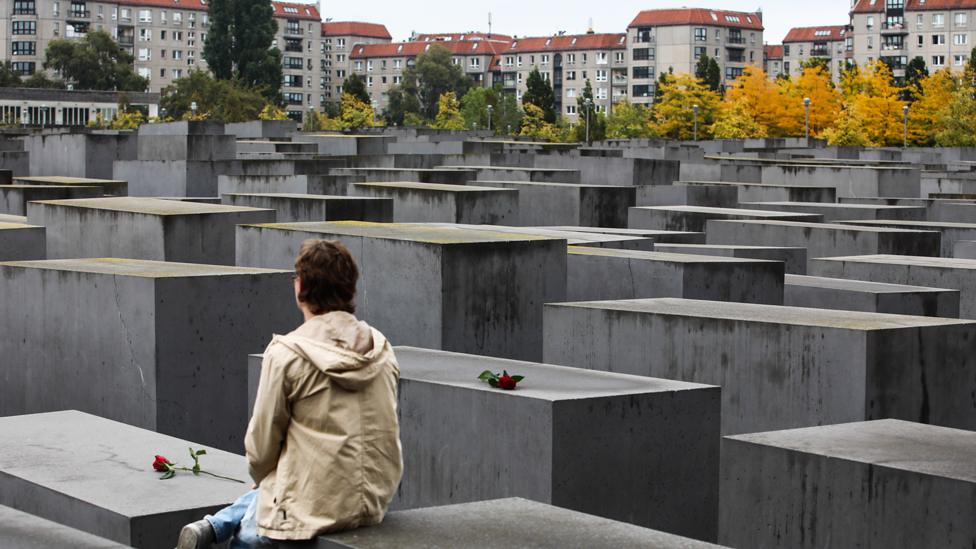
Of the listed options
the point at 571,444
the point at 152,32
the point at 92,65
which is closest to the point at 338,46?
the point at 152,32

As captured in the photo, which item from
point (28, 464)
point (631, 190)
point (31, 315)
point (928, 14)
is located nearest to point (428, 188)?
point (631, 190)

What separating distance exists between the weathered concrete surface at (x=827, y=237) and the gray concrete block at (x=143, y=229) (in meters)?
5.60

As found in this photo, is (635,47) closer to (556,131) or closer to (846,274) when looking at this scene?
(556,131)

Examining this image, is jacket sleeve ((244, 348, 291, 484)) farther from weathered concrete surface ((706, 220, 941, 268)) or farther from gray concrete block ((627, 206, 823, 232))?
gray concrete block ((627, 206, 823, 232))

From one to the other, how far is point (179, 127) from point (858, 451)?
85.8ft

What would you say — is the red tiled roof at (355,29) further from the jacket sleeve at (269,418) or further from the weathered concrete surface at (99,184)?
the jacket sleeve at (269,418)

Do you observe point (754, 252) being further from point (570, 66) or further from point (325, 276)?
A: point (570, 66)

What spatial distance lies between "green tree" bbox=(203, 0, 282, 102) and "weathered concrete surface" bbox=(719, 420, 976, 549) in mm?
97840

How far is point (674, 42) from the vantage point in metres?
149

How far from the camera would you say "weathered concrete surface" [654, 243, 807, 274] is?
47.5 ft

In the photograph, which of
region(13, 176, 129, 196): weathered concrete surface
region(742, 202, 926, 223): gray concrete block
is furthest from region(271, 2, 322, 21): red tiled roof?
region(742, 202, 926, 223): gray concrete block

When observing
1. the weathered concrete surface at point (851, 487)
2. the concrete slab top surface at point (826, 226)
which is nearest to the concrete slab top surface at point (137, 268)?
the weathered concrete surface at point (851, 487)

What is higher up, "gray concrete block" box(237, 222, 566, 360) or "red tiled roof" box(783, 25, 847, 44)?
"red tiled roof" box(783, 25, 847, 44)

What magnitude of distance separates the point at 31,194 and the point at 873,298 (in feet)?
35.8
